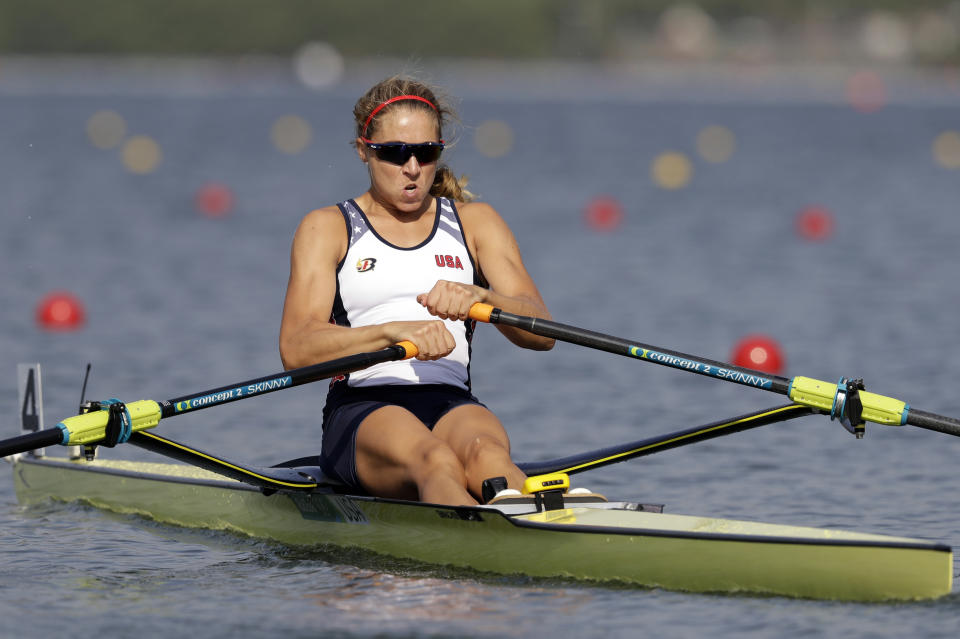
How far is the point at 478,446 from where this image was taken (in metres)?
5.88

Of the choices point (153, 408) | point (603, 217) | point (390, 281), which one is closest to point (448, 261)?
point (390, 281)

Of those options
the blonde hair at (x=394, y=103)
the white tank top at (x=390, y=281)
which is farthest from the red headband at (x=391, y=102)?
the white tank top at (x=390, y=281)

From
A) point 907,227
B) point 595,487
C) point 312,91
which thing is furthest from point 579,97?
point 595,487

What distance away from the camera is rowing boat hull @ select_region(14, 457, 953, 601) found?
5.37m

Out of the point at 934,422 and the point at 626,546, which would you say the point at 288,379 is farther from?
the point at 934,422

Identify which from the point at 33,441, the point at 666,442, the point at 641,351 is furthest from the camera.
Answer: the point at 666,442

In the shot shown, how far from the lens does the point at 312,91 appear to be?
315ft

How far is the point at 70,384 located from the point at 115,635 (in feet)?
17.1

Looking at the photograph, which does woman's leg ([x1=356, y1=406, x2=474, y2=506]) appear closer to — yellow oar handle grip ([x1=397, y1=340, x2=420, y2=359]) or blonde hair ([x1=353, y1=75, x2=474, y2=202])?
yellow oar handle grip ([x1=397, y1=340, x2=420, y2=359])

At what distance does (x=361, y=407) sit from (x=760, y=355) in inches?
221

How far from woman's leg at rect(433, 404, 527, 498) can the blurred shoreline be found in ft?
268

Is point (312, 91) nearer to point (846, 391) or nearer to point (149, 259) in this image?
point (149, 259)

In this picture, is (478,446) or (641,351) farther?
(641,351)

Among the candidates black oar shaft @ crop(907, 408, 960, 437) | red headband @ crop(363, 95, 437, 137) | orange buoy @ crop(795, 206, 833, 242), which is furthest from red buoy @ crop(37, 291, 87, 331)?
orange buoy @ crop(795, 206, 833, 242)
